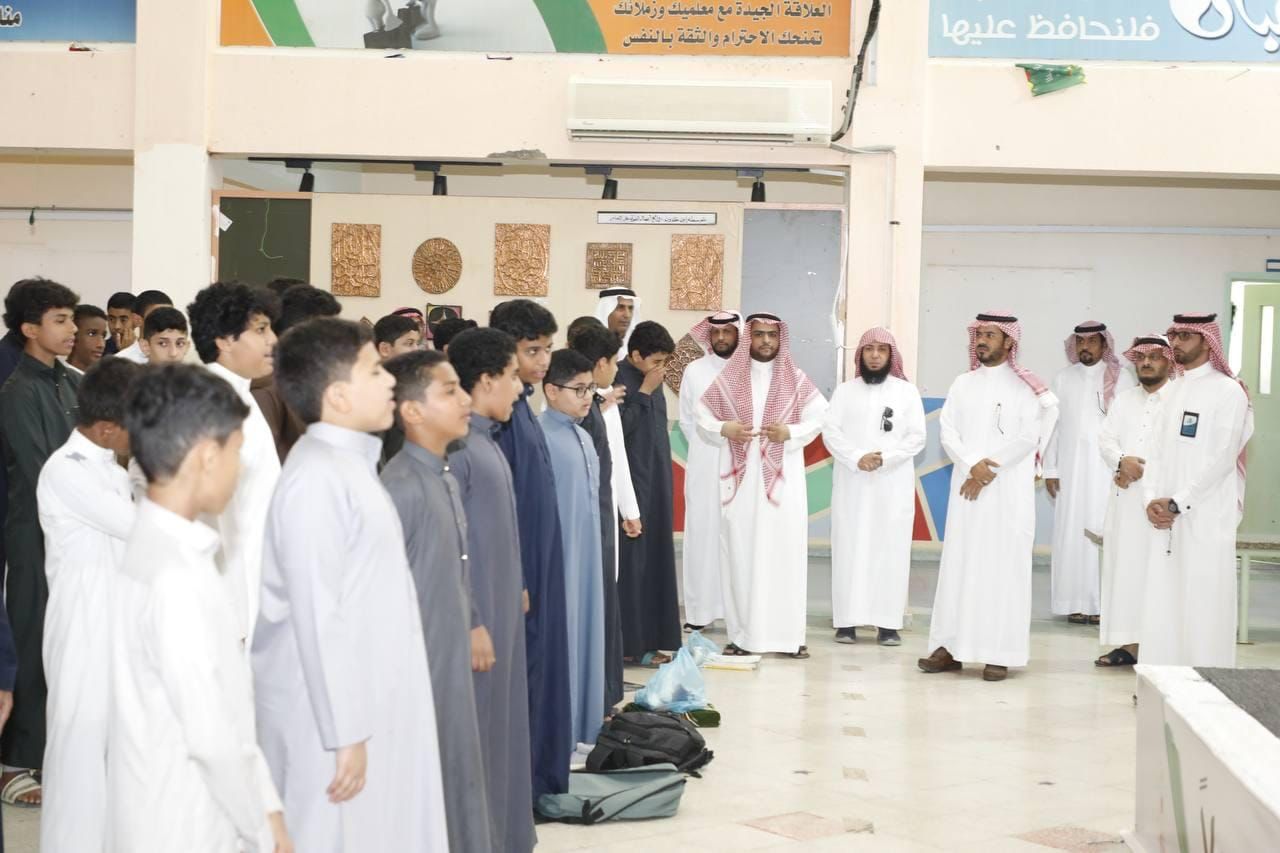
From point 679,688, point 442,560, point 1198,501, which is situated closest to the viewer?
point 442,560

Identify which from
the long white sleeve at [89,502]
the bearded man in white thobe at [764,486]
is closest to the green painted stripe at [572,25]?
the bearded man in white thobe at [764,486]

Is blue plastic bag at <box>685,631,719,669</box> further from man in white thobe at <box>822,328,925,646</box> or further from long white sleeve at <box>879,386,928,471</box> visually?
long white sleeve at <box>879,386,928,471</box>

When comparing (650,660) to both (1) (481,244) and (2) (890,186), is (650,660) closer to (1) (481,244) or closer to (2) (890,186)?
(1) (481,244)

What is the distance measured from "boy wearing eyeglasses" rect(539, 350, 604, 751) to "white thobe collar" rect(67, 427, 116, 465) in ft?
5.12

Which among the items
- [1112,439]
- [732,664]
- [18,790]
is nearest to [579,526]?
A: [18,790]

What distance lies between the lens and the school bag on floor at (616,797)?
165 inches

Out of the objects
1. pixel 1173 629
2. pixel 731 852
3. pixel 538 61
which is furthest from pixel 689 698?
pixel 538 61

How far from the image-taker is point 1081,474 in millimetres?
8539

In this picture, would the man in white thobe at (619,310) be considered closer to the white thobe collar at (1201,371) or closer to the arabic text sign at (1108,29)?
the arabic text sign at (1108,29)

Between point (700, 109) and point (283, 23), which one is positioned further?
point (283, 23)

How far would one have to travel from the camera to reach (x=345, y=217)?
8477 mm

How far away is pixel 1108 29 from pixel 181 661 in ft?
23.5

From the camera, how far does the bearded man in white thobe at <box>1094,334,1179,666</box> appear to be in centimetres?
671

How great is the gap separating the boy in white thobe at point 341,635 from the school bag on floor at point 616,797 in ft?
5.01
